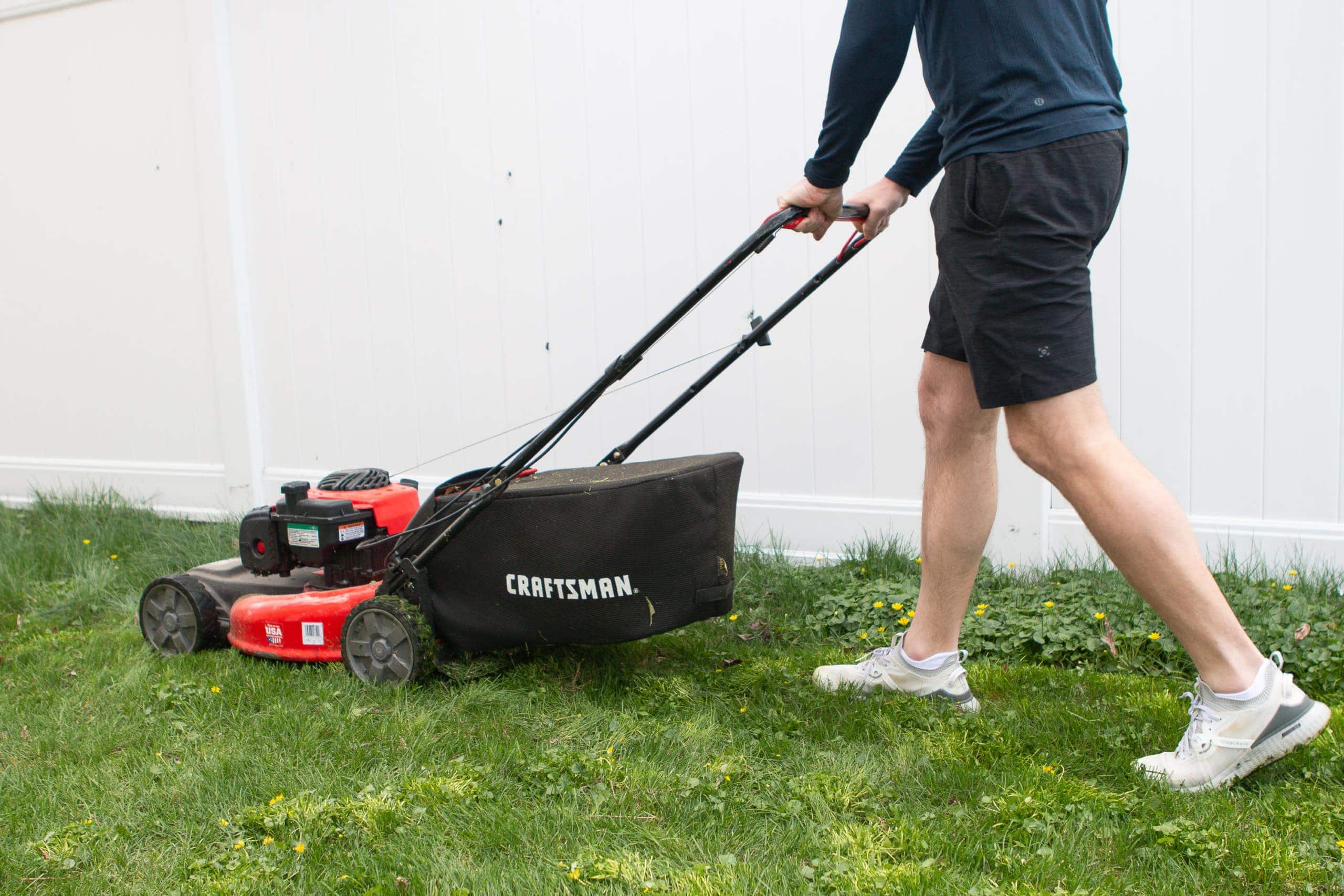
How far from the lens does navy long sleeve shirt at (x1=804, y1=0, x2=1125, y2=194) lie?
1.81 meters

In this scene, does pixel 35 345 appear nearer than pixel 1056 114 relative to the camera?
No

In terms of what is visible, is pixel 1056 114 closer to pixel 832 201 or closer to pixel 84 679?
pixel 832 201

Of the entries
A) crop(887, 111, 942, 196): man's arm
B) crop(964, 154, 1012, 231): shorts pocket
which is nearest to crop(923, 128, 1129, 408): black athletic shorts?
crop(964, 154, 1012, 231): shorts pocket

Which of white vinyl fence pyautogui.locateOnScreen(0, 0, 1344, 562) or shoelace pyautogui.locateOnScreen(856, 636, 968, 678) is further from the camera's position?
white vinyl fence pyautogui.locateOnScreen(0, 0, 1344, 562)

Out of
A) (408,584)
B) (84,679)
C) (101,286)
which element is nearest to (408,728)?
(408,584)

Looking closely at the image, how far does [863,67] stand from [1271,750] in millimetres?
1297

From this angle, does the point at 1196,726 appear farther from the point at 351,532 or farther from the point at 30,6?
the point at 30,6

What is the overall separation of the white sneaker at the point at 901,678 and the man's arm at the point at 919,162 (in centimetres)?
94

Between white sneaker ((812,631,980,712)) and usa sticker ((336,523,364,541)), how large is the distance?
1161 mm

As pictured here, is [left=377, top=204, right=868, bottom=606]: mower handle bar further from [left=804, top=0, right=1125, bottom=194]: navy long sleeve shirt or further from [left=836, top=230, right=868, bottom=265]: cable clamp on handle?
[left=804, top=0, right=1125, bottom=194]: navy long sleeve shirt

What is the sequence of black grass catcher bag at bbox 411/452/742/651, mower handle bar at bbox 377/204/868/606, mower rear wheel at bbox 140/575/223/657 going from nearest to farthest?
1. mower handle bar at bbox 377/204/868/606
2. black grass catcher bag at bbox 411/452/742/651
3. mower rear wheel at bbox 140/575/223/657

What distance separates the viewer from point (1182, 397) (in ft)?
10.2

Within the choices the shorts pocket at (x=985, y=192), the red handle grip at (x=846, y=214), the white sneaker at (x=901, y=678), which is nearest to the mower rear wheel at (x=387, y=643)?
the white sneaker at (x=901, y=678)

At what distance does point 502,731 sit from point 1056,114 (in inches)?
59.4
